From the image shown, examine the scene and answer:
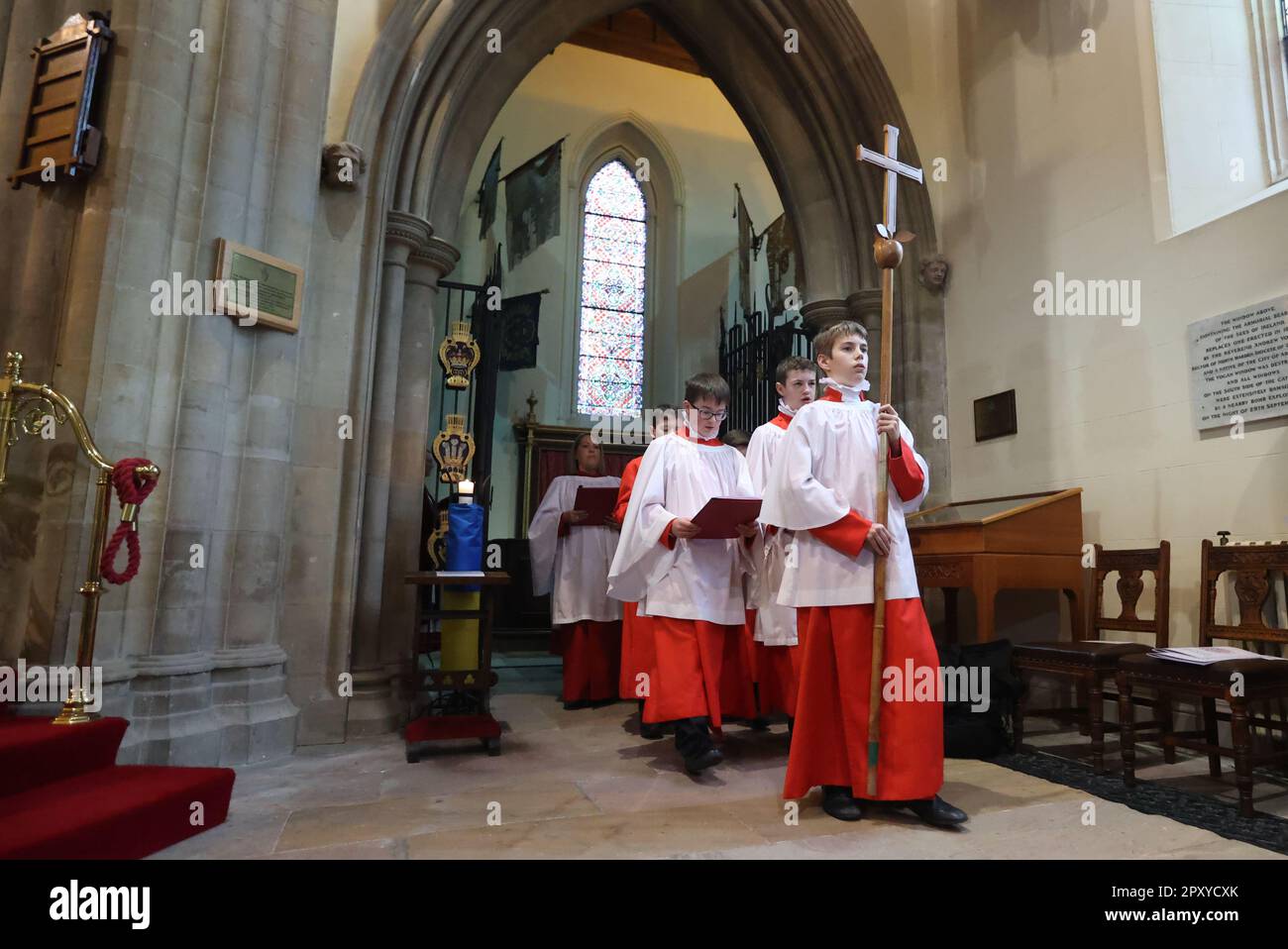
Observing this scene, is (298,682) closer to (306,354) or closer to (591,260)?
(306,354)

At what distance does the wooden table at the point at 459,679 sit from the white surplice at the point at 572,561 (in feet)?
4.05

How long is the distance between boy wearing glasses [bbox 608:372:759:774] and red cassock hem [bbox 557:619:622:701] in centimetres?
139

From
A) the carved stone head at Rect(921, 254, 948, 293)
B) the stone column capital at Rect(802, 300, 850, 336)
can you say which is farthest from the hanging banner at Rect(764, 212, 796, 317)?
the carved stone head at Rect(921, 254, 948, 293)

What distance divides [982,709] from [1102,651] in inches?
24.9

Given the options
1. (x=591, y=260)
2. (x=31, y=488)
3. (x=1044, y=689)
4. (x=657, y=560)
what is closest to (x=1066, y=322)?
(x=1044, y=689)

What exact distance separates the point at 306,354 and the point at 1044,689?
481 centimetres

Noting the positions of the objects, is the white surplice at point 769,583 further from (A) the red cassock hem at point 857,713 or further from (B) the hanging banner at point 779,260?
(B) the hanging banner at point 779,260

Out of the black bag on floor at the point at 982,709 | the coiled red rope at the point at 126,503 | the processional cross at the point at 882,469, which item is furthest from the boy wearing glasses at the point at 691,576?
the coiled red rope at the point at 126,503

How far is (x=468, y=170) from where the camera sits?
5082mm

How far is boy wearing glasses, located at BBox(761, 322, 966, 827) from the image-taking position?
8.41 ft

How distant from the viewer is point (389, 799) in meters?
2.91

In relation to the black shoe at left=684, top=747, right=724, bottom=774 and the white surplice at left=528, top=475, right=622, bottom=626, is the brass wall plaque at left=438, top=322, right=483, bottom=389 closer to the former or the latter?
the white surplice at left=528, top=475, right=622, bottom=626

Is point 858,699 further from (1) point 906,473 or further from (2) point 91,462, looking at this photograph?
(2) point 91,462

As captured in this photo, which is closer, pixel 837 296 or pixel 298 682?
pixel 298 682
